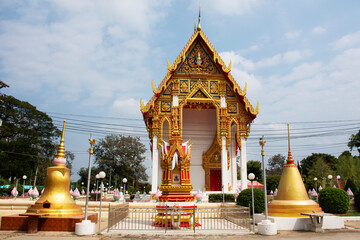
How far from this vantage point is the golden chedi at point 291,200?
430 inches

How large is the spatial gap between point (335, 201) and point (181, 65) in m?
13.4

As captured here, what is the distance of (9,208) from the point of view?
1459cm

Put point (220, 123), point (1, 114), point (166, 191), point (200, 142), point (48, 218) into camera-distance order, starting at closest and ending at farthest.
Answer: point (48, 218)
point (166, 191)
point (220, 123)
point (200, 142)
point (1, 114)

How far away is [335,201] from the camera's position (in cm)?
1405

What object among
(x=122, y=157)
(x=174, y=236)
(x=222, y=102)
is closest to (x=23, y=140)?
(x=122, y=157)

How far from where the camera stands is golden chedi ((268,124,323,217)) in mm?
10930

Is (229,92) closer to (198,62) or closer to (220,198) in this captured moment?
(198,62)

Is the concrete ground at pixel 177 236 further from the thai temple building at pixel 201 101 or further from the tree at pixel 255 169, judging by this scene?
the tree at pixel 255 169

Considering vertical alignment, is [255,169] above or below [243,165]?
above

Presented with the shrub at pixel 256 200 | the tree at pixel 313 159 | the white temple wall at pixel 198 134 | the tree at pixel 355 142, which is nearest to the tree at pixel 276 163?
the tree at pixel 313 159

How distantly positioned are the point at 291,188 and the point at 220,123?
10.3m

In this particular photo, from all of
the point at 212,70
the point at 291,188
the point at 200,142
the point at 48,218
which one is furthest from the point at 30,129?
the point at 291,188

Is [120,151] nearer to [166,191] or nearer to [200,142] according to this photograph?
[200,142]

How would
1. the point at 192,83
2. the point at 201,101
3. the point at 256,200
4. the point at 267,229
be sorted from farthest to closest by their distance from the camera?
the point at 192,83 < the point at 201,101 < the point at 256,200 < the point at 267,229
